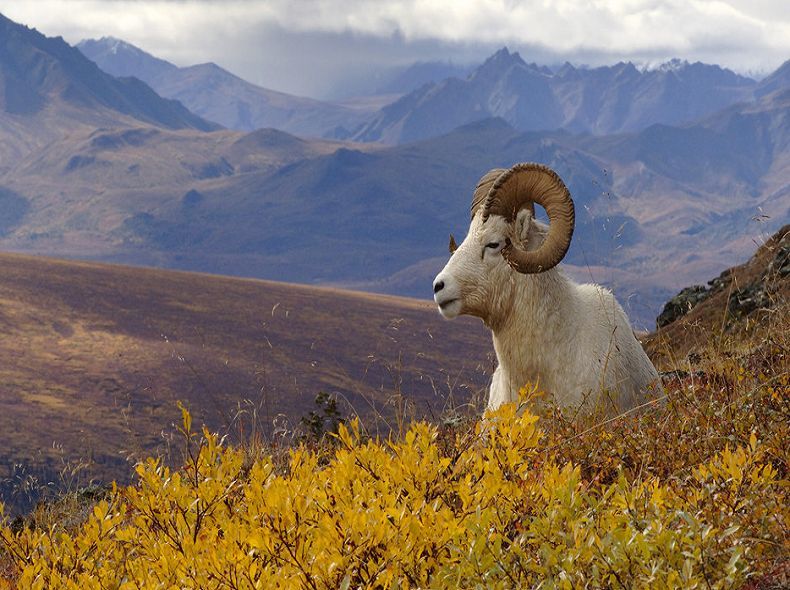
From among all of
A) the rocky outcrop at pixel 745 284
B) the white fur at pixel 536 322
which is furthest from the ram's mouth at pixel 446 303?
the rocky outcrop at pixel 745 284

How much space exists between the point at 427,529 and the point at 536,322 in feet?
15.5

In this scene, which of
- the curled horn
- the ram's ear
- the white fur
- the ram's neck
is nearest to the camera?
the white fur

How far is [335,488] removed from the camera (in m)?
3.16

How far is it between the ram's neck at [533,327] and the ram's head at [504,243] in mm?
119

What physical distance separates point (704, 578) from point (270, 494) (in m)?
1.25

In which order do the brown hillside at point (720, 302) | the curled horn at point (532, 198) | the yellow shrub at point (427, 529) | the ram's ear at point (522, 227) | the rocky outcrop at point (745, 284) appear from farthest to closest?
the rocky outcrop at point (745, 284)
the brown hillside at point (720, 302)
the ram's ear at point (522, 227)
the curled horn at point (532, 198)
the yellow shrub at point (427, 529)

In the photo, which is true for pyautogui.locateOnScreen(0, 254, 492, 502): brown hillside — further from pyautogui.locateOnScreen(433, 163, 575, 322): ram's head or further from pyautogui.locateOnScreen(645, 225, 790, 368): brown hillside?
pyautogui.locateOnScreen(433, 163, 575, 322): ram's head

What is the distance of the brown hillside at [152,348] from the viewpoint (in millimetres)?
57278

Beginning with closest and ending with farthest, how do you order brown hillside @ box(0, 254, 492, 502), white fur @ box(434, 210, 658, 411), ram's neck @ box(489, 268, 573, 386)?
white fur @ box(434, 210, 658, 411)
ram's neck @ box(489, 268, 573, 386)
brown hillside @ box(0, 254, 492, 502)

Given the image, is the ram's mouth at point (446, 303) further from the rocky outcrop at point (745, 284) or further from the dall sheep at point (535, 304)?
the rocky outcrop at point (745, 284)

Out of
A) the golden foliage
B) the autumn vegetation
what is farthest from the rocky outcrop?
the golden foliage

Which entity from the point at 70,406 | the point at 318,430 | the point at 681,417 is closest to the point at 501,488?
the point at 681,417

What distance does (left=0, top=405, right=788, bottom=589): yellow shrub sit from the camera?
2602 mm

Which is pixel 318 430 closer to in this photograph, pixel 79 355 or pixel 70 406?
pixel 70 406
